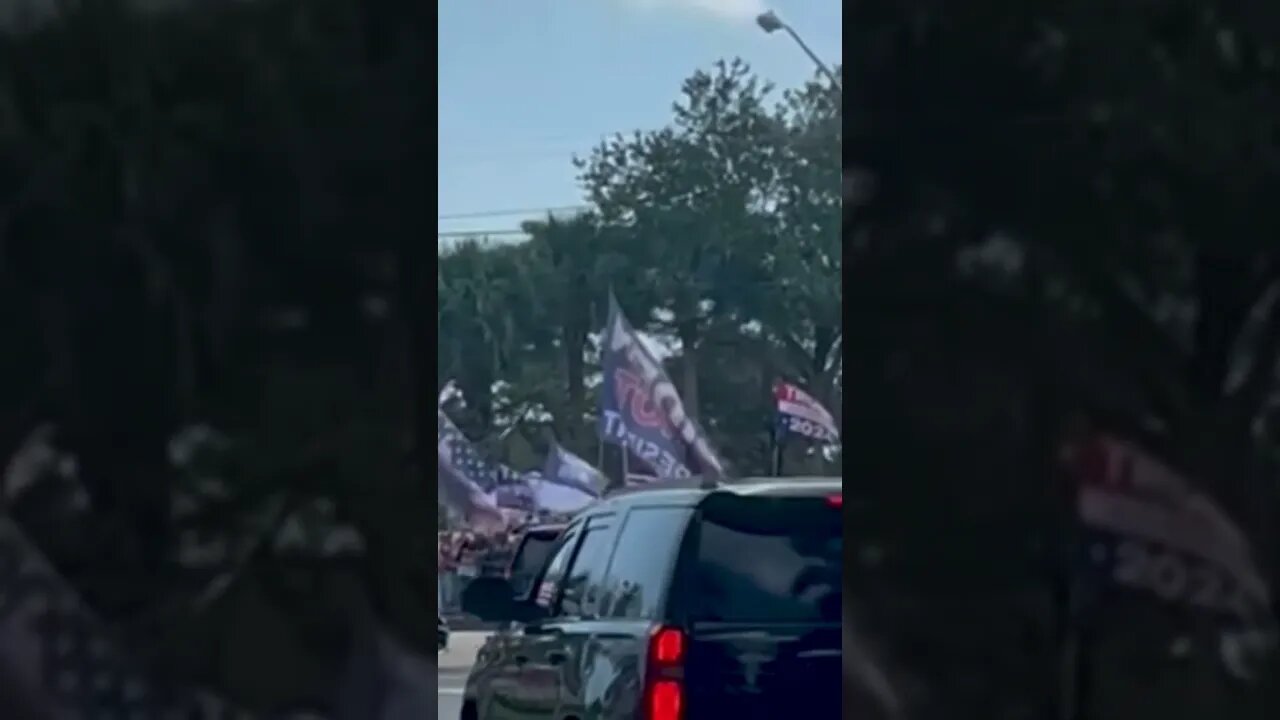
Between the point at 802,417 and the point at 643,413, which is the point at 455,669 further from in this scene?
the point at 643,413

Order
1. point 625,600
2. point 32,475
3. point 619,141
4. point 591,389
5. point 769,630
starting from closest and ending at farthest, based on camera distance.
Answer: point 32,475 < point 769,630 < point 625,600 < point 619,141 < point 591,389

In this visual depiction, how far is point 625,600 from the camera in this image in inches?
349

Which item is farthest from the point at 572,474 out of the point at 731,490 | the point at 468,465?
the point at 731,490

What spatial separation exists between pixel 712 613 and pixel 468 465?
32.3 metres

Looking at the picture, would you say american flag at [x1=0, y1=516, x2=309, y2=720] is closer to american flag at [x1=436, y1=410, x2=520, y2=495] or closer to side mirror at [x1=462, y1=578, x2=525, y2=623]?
side mirror at [x1=462, y1=578, x2=525, y2=623]

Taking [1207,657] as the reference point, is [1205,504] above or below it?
above

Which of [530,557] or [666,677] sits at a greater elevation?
[666,677]

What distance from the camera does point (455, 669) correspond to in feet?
85.0

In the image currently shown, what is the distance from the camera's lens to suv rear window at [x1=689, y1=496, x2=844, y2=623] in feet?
27.4

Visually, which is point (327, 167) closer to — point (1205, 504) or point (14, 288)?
point (14, 288)

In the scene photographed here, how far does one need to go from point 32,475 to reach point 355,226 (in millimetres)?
915

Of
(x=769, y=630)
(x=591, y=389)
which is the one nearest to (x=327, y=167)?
(x=769, y=630)

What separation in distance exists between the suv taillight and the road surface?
875cm

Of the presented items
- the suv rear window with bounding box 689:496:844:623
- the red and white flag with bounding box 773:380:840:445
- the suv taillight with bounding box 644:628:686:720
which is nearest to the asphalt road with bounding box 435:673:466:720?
the red and white flag with bounding box 773:380:840:445
